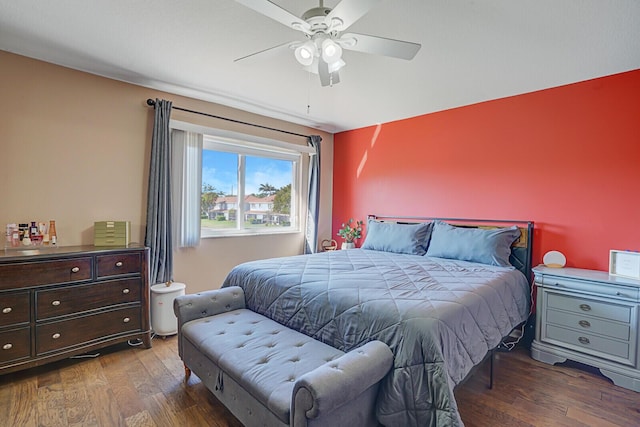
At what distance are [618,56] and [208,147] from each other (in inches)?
147

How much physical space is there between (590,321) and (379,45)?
8.45 feet

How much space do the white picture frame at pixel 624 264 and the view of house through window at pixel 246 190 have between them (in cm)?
335

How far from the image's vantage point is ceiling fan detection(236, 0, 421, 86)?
1465mm

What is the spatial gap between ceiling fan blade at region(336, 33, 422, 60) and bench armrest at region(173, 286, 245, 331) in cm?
188

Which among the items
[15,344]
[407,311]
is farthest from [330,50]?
[15,344]

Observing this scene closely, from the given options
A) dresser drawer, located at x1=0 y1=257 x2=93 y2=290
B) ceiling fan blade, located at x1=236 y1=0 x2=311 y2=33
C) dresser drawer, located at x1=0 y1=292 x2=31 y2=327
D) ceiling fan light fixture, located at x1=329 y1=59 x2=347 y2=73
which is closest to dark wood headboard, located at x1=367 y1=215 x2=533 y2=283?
ceiling fan light fixture, located at x1=329 y1=59 x2=347 y2=73

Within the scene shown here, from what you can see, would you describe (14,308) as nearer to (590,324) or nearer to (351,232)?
(351,232)

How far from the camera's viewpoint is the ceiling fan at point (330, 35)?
146cm

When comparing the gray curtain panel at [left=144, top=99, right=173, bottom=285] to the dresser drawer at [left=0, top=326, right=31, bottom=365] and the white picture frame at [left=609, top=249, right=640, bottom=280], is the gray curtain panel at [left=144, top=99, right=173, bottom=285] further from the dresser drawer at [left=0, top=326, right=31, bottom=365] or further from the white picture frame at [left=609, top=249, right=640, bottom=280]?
the white picture frame at [left=609, top=249, right=640, bottom=280]

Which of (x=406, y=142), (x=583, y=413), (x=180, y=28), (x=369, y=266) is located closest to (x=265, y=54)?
(x=180, y=28)

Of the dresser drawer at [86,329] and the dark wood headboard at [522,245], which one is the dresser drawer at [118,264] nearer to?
the dresser drawer at [86,329]

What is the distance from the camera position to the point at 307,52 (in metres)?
1.79

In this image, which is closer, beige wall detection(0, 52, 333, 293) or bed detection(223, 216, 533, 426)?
bed detection(223, 216, 533, 426)

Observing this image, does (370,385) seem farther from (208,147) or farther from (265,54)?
(208,147)
